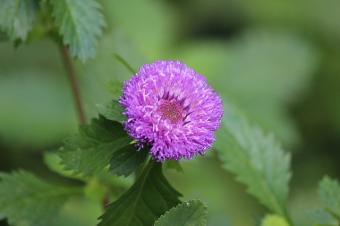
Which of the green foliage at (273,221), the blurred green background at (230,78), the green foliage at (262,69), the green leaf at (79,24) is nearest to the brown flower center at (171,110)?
the green leaf at (79,24)

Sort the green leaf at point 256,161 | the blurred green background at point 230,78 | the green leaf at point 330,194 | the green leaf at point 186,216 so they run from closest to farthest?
1. the green leaf at point 186,216
2. the green leaf at point 330,194
3. the green leaf at point 256,161
4. the blurred green background at point 230,78

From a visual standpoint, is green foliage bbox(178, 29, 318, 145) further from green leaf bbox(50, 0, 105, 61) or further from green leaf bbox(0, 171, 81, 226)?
green leaf bbox(50, 0, 105, 61)

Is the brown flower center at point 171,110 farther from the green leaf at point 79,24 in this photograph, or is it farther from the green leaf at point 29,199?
the green leaf at point 29,199

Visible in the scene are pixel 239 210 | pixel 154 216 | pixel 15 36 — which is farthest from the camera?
pixel 239 210

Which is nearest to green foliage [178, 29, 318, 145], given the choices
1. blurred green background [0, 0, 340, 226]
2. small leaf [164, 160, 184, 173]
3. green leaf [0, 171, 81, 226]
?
blurred green background [0, 0, 340, 226]

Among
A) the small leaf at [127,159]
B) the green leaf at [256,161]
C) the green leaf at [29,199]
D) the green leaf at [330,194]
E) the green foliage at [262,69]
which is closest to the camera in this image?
the small leaf at [127,159]

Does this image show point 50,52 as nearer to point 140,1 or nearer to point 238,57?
point 140,1

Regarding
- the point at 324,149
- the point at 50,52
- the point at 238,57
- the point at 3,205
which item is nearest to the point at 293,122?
the point at 324,149
